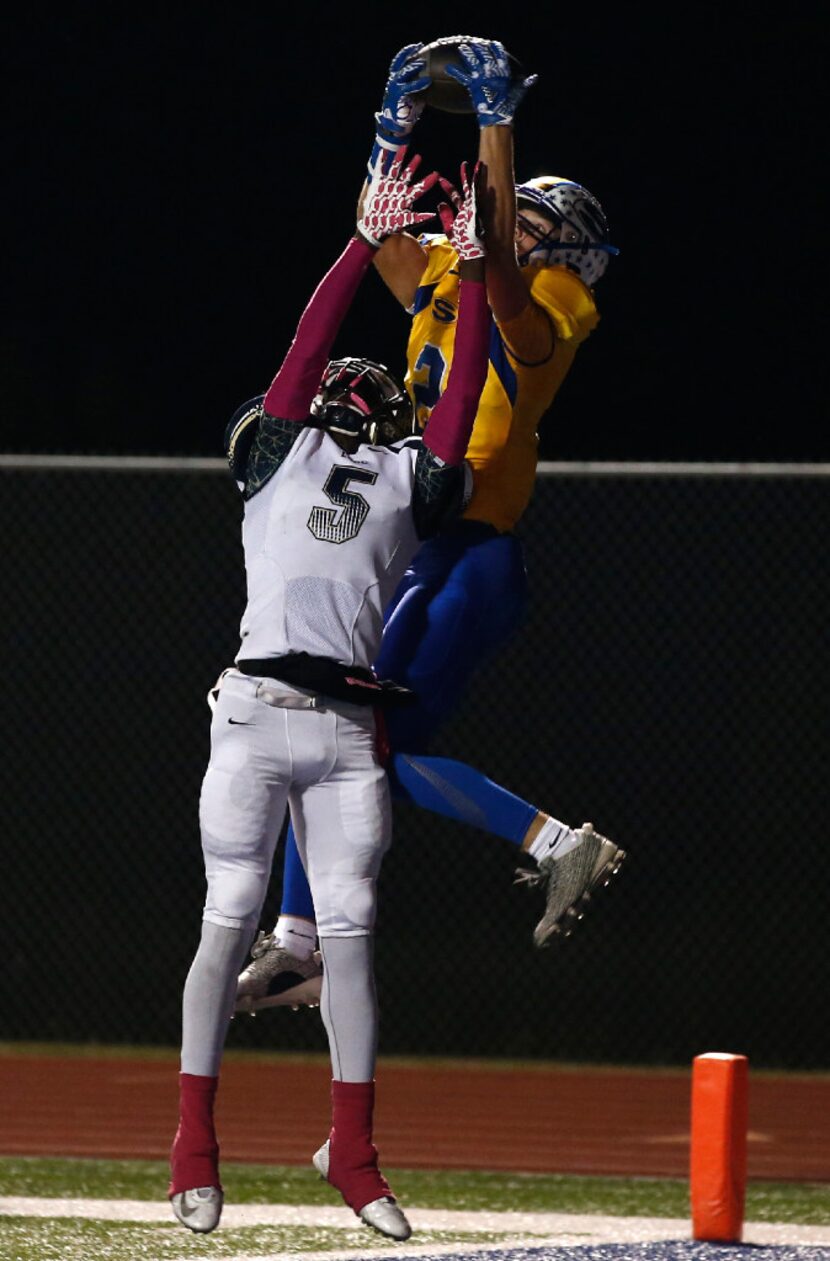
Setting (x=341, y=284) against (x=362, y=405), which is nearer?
(x=341, y=284)

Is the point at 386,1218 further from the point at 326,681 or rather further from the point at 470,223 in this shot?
the point at 470,223

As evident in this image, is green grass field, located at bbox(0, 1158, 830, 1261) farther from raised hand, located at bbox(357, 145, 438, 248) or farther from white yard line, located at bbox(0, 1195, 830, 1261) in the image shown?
raised hand, located at bbox(357, 145, 438, 248)

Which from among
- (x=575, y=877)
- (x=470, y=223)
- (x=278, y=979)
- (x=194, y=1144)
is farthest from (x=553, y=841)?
(x=470, y=223)

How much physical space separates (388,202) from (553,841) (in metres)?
1.34

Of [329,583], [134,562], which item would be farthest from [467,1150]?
[329,583]

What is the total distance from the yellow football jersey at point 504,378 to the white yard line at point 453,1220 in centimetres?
254

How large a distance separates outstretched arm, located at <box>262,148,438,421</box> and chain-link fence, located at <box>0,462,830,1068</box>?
500 cm

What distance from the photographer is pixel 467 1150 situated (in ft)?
27.2

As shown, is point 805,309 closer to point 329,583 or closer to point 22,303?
point 22,303

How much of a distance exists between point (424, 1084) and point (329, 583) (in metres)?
5.56

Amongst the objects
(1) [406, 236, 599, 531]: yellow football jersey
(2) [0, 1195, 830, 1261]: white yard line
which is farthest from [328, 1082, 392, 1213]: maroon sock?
(2) [0, 1195, 830, 1261]: white yard line

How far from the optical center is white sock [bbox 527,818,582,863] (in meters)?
4.66

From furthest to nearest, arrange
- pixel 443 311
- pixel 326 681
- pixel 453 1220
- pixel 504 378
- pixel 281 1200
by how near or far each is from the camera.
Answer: pixel 281 1200 < pixel 453 1220 < pixel 443 311 < pixel 504 378 < pixel 326 681

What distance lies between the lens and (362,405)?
462 cm
